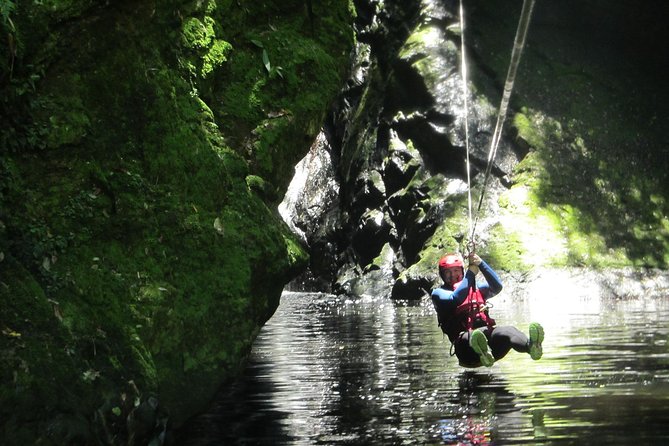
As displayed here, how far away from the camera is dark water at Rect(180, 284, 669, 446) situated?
5336 millimetres

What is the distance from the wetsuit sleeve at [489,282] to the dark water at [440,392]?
0.82 metres

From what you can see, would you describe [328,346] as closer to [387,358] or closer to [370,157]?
[387,358]

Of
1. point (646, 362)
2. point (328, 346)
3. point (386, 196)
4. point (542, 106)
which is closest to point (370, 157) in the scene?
point (386, 196)

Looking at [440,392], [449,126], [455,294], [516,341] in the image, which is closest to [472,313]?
[455,294]

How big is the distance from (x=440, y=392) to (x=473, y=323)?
1579 mm

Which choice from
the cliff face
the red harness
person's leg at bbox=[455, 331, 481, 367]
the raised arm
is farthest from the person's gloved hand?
the cliff face

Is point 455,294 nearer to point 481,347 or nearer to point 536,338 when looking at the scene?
point 481,347

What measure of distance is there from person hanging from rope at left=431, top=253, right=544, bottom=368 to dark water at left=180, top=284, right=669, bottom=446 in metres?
0.23

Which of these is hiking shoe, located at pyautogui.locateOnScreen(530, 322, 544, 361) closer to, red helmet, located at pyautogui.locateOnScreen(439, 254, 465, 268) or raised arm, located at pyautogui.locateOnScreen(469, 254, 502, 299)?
raised arm, located at pyautogui.locateOnScreen(469, 254, 502, 299)

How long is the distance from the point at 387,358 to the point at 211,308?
4.20 m

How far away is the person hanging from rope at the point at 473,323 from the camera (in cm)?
784

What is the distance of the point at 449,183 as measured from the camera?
20.5m

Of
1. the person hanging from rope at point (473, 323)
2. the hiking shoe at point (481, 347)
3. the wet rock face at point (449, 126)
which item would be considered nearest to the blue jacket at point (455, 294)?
the person hanging from rope at point (473, 323)

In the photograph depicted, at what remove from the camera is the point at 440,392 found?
706cm
